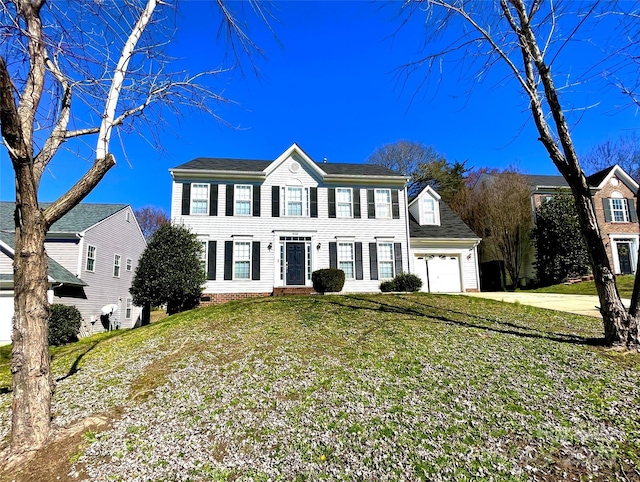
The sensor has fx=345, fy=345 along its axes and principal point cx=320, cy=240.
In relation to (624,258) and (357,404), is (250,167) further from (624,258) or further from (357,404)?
(624,258)

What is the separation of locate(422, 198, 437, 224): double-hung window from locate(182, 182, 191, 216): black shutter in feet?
36.9

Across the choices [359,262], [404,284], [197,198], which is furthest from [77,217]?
[404,284]

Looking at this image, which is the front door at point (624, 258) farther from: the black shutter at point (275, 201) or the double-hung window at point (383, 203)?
the black shutter at point (275, 201)

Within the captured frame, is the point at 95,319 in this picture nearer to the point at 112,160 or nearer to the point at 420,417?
the point at 112,160

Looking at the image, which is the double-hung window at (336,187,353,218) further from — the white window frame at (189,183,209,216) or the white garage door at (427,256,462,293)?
the white window frame at (189,183,209,216)

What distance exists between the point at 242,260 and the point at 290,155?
5.25 m

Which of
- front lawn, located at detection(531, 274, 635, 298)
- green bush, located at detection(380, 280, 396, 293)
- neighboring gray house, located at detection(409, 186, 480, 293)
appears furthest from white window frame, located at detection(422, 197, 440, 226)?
front lawn, located at detection(531, 274, 635, 298)

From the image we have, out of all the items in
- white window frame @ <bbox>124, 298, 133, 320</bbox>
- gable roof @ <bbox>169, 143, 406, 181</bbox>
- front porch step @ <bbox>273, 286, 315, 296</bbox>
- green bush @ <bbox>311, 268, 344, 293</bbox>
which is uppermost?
gable roof @ <bbox>169, 143, 406, 181</bbox>

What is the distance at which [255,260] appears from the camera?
47.6 feet

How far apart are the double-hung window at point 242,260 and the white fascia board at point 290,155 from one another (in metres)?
3.27

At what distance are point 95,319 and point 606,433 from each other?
17852mm

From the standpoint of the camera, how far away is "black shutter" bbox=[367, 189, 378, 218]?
15.9 m

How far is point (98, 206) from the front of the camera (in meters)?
18.7

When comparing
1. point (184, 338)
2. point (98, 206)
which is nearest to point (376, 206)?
point (184, 338)
